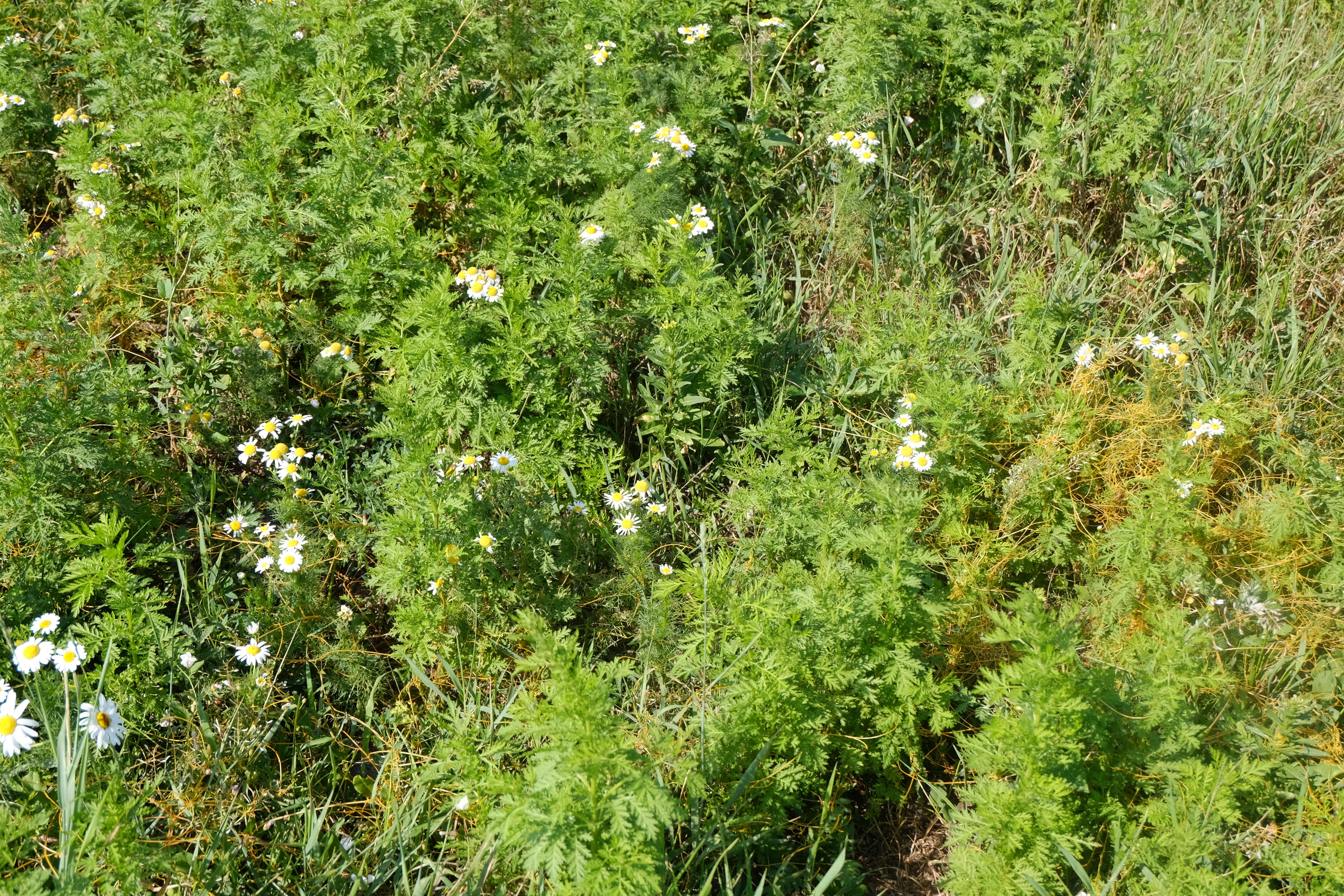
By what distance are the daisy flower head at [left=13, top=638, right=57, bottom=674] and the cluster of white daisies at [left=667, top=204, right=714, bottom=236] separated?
8.04ft

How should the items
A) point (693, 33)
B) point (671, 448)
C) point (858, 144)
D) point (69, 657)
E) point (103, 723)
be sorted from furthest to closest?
point (693, 33), point (858, 144), point (671, 448), point (69, 657), point (103, 723)

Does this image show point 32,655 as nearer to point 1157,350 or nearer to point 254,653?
point 254,653

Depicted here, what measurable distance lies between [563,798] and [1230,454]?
111 inches

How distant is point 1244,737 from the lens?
2648 mm

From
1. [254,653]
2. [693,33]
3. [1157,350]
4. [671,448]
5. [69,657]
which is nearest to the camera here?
[69,657]

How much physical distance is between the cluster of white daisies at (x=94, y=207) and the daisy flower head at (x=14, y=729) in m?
2.21

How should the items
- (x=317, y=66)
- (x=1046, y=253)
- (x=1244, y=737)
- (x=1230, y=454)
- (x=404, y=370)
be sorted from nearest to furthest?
1. (x=1244, y=737)
2. (x=404, y=370)
3. (x=1230, y=454)
4. (x=317, y=66)
5. (x=1046, y=253)

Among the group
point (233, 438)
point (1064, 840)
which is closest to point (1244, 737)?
point (1064, 840)

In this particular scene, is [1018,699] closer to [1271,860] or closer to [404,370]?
[1271,860]

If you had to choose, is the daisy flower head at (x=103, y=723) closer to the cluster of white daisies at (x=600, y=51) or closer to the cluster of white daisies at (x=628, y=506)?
the cluster of white daisies at (x=628, y=506)

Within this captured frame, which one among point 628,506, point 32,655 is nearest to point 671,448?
point 628,506

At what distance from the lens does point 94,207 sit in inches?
154

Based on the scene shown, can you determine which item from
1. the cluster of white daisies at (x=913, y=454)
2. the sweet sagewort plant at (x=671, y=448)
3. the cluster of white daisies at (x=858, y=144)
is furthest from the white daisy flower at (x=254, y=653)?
the cluster of white daisies at (x=858, y=144)

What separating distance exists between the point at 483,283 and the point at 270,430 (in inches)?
35.7
